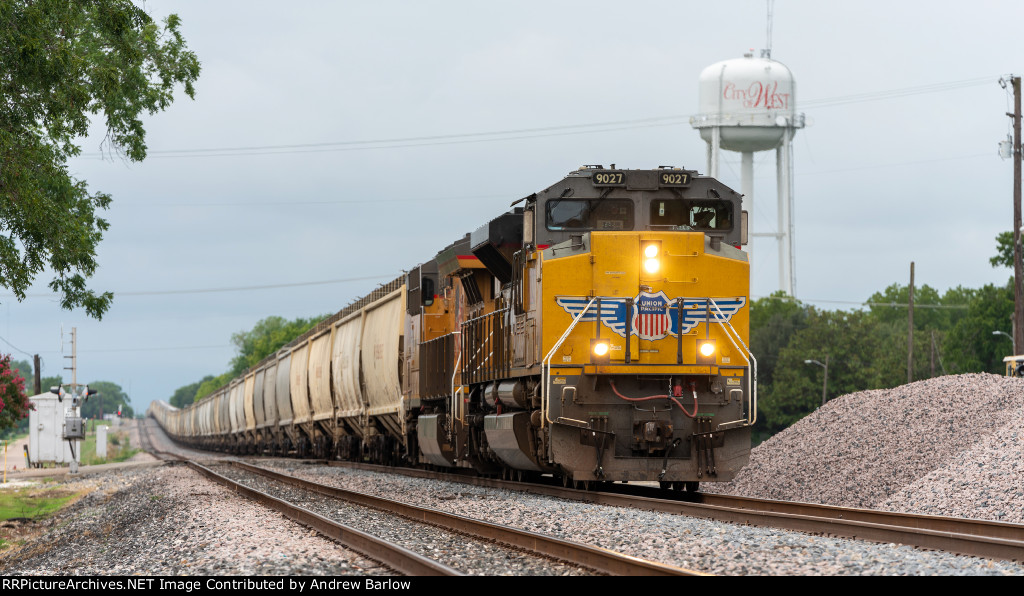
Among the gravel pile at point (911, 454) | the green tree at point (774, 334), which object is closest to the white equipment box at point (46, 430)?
the gravel pile at point (911, 454)

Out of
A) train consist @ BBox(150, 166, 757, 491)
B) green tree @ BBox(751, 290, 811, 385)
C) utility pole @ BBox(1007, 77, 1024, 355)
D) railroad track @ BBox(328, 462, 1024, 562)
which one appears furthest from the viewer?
green tree @ BBox(751, 290, 811, 385)

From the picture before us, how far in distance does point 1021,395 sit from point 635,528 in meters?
13.0

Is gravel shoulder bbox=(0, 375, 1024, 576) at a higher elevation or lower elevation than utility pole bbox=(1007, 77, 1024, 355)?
lower

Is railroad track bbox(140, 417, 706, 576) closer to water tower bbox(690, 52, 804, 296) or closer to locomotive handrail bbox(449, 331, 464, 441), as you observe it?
locomotive handrail bbox(449, 331, 464, 441)

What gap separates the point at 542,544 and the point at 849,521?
325 centimetres

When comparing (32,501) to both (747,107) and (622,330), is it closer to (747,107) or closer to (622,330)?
(622,330)

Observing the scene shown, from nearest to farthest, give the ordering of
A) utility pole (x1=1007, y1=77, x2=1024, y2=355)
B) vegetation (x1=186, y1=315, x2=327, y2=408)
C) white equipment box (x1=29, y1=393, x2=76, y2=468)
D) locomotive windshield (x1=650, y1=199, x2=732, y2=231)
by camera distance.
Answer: locomotive windshield (x1=650, y1=199, x2=732, y2=231) < utility pole (x1=1007, y1=77, x2=1024, y2=355) < white equipment box (x1=29, y1=393, x2=76, y2=468) < vegetation (x1=186, y1=315, x2=327, y2=408)

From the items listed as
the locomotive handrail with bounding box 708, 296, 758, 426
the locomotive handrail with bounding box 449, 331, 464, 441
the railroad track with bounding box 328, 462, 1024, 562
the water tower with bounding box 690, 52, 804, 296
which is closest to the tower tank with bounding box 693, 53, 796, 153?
the water tower with bounding box 690, 52, 804, 296

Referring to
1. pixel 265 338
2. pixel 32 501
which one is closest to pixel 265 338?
pixel 265 338

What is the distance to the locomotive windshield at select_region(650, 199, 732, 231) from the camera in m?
15.7

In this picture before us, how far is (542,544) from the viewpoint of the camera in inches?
382

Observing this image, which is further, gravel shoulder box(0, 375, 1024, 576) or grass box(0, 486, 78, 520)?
grass box(0, 486, 78, 520)

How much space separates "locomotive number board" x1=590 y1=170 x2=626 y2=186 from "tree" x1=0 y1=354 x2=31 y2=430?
1504 inches

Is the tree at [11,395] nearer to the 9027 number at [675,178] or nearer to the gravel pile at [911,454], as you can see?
the gravel pile at [911,454]
